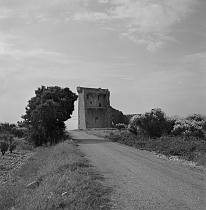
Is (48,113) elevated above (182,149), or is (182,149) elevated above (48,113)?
(48,113)

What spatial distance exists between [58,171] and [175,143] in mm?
13052

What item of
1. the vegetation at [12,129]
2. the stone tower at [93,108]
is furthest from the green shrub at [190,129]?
the stone tower at [93,108]

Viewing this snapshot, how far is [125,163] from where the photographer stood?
66.0 feet

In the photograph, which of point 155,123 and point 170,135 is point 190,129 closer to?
point 170,135

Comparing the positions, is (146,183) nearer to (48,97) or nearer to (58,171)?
(58,171)

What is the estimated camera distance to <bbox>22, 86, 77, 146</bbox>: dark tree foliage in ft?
147

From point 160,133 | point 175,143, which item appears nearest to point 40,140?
point 160,133

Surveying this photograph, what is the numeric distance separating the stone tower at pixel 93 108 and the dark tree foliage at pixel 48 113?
37555 mm

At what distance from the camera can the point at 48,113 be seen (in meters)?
44.8

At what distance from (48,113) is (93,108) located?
44548mm

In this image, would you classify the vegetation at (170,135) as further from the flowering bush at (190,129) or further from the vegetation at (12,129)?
the vegetation at (12,129)

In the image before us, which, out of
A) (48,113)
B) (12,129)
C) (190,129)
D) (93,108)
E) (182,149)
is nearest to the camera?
(182,149)

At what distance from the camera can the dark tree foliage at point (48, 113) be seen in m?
44.9

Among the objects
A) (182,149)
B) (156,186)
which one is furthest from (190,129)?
A: (156,186)
